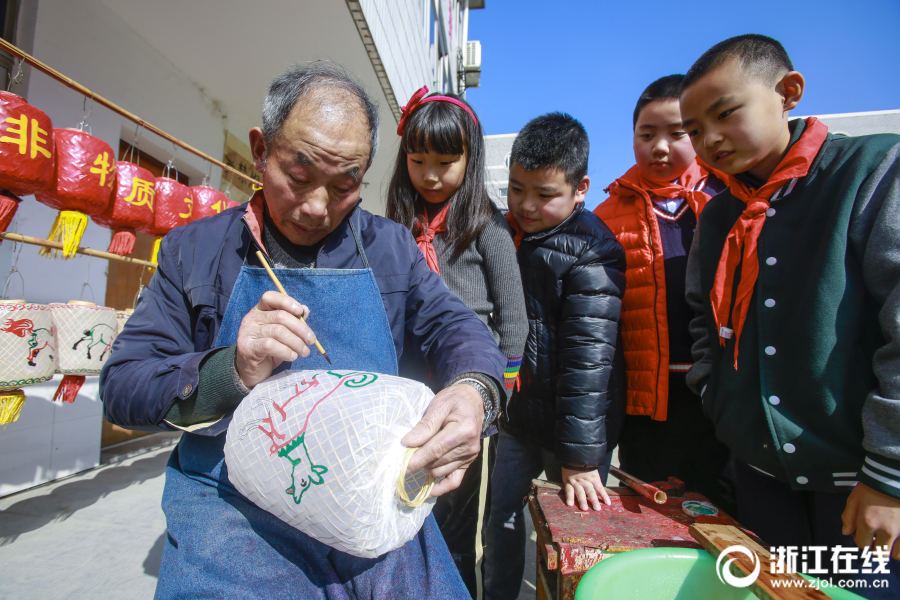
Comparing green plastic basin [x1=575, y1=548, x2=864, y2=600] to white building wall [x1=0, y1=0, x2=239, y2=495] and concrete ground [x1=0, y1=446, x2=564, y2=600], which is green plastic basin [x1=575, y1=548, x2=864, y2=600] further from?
white building wall [x1=0, y1=0, x2=239, y2=495]

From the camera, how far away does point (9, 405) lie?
1.95m

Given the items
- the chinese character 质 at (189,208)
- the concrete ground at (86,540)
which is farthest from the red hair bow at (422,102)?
the concrete ground at (86,540)

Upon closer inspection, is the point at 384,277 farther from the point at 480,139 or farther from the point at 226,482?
the point at 480,139

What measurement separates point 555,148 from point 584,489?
134 centimetres

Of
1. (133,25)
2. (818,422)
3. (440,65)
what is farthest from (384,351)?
(440,65)

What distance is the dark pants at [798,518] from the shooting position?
981 millimetres

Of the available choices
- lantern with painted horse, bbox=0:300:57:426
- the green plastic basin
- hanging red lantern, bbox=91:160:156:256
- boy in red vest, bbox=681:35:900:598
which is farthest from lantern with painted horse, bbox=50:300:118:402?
boy in red vest, bbox=681:35:900:598

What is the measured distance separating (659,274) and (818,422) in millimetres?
805

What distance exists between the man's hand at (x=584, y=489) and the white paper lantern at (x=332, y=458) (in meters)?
0.71

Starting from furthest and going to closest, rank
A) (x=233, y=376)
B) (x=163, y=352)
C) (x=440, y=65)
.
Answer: (x=440, y=65) → (x=163, y=352) → (x=233, y=376)

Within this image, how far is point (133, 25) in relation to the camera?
11.3ft

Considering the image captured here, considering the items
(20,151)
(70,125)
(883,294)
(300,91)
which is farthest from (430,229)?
(70,125)

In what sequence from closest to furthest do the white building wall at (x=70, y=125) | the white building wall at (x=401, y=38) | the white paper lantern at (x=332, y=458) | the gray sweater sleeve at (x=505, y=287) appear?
1. the white paper lantern at (x=332, y=458)
2. the gray sweater sleeve at (x=505, y=287)
3. the white building wall at (x=70, y=125)
4. the white building wall at (x=401, y=38)

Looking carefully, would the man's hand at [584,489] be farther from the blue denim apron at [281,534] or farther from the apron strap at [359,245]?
the apron strap at [359,245]
